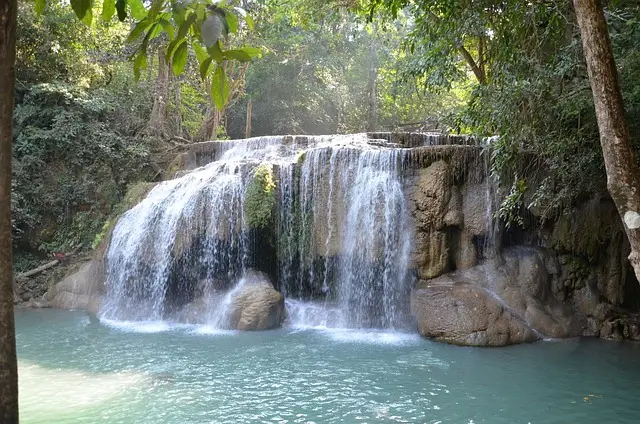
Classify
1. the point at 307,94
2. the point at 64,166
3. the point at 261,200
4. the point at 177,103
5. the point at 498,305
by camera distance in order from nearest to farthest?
the point at 498,305 → the point at 261,200 → the point at 64,166 → the point at 177,103 → the point at 307,94

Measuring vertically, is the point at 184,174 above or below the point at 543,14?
below

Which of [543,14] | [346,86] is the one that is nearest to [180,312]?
[543,14]

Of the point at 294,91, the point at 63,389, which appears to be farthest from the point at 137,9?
the point at 294,91

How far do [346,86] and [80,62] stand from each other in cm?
1383

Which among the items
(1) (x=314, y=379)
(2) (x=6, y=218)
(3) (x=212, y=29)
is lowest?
(1) (x=314, y=379)

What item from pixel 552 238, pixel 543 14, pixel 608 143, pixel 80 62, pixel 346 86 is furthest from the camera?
pixel 346 86

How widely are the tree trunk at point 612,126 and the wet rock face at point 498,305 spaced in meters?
4.97

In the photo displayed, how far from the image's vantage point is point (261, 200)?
1186 centimetres

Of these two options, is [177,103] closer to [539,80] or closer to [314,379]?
[314,379]

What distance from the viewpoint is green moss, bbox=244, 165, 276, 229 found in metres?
11.8

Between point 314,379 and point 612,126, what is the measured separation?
15.5 ft

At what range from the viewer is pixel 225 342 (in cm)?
→ 933

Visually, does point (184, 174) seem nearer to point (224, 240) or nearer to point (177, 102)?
point (224, 240)

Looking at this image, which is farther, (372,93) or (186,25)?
(372,93)
